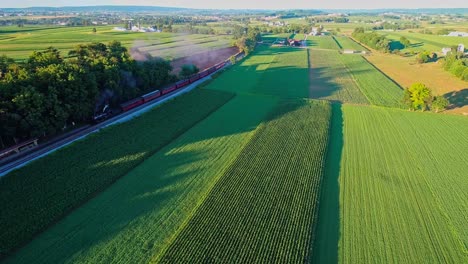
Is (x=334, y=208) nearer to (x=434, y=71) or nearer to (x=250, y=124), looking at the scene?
(x=250, y=124)

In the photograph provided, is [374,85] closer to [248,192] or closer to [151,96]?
[151,96]

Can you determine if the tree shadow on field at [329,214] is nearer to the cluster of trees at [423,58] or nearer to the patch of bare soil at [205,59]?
the patch of bare soil at [205,59]

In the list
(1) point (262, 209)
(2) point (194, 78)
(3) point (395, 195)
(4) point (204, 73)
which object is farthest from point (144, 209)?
(4) point (204, 73)

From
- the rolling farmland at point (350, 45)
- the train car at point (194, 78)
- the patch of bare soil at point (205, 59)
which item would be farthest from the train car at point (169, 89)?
the rolling farmland at point (350, 45)

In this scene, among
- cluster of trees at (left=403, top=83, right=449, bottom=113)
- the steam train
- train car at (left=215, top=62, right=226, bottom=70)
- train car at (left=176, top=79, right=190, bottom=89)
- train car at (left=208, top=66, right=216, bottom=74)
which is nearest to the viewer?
the steam train

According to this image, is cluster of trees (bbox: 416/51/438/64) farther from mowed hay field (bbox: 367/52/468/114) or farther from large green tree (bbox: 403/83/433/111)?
large green tree (bbox: 403/83/433/111)

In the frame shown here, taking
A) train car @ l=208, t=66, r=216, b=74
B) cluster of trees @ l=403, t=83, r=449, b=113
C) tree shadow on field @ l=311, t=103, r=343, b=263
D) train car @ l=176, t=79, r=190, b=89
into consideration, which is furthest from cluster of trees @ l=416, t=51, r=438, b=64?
train car @ l=176, t=79, r=190, b=89

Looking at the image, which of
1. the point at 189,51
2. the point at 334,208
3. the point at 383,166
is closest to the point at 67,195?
the point at 334,208
